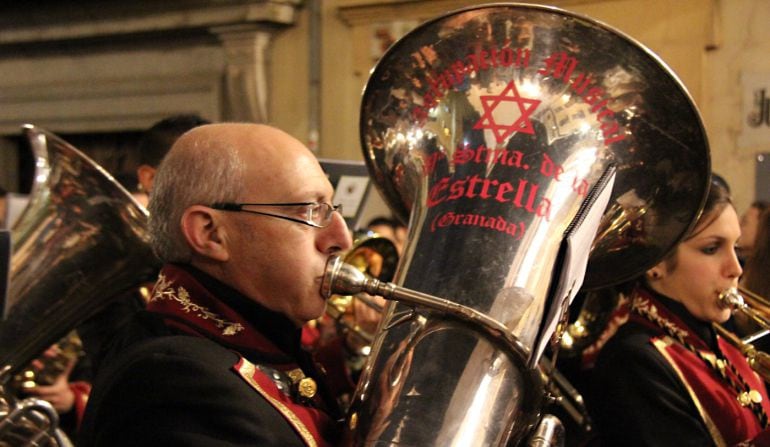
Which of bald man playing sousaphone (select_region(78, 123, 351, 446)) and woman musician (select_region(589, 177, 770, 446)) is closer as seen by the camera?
bald man playing sousaphone (select_region(78, 123, 351, 446))

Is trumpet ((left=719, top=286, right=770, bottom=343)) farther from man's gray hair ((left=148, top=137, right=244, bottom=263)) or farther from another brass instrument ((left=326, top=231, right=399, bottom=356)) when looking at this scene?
man's gray hair ((left=148, top=137, right=244, bottom=263))

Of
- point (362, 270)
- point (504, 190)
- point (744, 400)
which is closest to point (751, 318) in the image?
point (744, 400)

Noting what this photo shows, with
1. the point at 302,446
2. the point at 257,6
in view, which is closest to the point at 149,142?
the point at 302,446

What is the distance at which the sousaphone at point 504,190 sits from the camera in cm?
170

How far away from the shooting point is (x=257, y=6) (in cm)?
742

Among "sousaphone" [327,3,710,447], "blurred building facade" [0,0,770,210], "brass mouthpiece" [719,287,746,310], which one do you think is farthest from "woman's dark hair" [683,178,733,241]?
"blurred building facade" [0,0,770,210]

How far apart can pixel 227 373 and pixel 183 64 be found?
22.0ft

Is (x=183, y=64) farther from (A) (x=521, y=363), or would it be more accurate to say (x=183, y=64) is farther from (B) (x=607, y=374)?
(A) (x=521, y=363)

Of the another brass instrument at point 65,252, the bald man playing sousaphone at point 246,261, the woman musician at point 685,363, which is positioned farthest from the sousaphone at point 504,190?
the another brass instrument at point 65,252

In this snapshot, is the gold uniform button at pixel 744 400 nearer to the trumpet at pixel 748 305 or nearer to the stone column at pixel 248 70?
the trumpet at pixel 748 305

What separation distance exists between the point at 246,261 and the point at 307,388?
233 mm

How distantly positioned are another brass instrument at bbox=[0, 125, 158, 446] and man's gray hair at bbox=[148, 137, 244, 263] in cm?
71

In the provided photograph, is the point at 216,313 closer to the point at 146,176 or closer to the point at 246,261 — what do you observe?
the point at 246,261

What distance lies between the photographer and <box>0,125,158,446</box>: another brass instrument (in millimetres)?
2408
